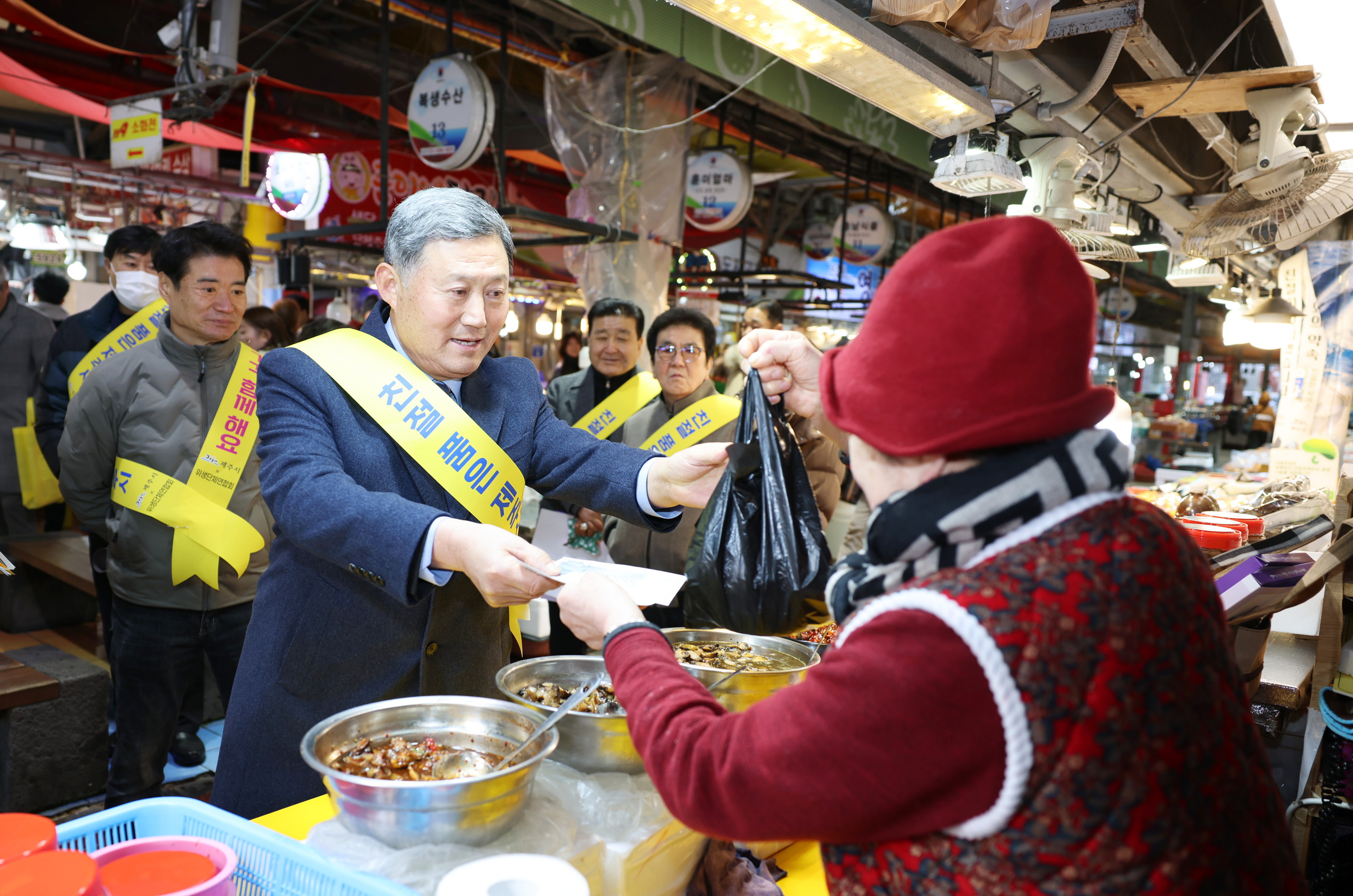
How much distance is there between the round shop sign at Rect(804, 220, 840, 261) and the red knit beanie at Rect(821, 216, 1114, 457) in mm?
10391

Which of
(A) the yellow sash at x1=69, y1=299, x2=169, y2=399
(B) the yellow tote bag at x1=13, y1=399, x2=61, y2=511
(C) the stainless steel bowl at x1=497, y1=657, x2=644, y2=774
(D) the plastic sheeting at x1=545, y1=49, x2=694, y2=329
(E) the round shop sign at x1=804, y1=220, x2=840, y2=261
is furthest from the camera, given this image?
(E) the round shop sign at x1=804, y1=220, x2=840, y2=261

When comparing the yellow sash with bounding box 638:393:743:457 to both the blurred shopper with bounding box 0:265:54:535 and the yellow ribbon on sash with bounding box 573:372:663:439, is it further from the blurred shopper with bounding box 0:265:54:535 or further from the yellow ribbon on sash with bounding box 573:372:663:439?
the blurred shopper with bounding box 0:265:54:535

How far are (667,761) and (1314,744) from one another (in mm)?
3533

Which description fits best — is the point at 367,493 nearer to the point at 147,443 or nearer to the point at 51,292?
the point at 147,443

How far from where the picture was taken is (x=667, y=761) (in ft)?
3.49

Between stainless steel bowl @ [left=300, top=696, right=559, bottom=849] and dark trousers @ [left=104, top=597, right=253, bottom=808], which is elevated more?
stainless steel bowl @ [left=300, top=696, right=559, bottom=849]

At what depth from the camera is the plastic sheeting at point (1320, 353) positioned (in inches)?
234

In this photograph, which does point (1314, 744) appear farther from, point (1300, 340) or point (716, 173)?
point (716, 173)

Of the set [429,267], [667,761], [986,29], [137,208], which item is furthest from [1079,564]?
[137,208]

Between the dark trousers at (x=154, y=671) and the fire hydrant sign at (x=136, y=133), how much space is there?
366 centimetres

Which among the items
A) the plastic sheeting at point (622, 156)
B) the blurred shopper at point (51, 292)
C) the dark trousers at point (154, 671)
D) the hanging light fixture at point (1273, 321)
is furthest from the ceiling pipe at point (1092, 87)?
the blurred shopper at point (51, 292)

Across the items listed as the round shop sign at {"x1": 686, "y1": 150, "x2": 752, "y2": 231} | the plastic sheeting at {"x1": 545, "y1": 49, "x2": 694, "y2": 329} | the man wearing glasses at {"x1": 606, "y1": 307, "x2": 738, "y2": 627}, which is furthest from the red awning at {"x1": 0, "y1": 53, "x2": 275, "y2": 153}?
the man wearing glasses at {"x1": 606, "y1": 307, "x2": 738, "y2": 627}

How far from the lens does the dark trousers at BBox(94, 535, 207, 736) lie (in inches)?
145

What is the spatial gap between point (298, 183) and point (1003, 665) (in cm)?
605
